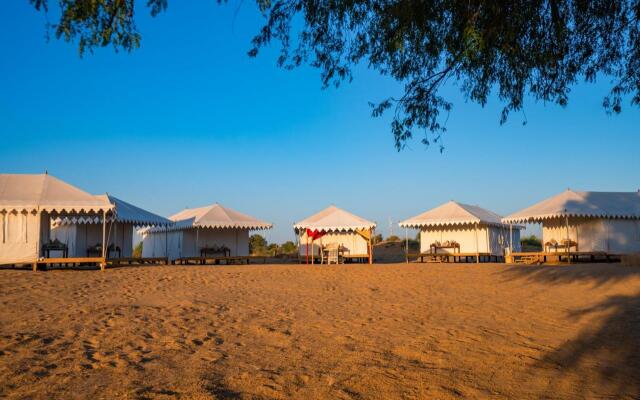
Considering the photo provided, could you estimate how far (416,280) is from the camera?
42.4 feet

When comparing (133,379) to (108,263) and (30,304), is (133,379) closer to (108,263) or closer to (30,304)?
(30,304)

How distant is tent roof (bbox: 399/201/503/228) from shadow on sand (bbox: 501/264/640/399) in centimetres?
1084

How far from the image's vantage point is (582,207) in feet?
65.5

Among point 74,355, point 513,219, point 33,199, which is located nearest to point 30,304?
point 74,355

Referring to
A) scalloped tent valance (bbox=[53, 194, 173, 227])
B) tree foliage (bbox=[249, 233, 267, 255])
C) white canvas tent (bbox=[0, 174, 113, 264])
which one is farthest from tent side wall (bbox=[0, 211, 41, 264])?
tree foliage (bbox=[249, 233, 267, 255])

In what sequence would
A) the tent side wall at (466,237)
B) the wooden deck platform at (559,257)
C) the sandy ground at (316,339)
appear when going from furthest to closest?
the tent side wall at (466,237) < the wooden deck platform at (559,257) < the sandy ground at (316,339)

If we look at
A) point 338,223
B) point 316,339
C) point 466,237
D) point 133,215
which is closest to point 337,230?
point 338,223

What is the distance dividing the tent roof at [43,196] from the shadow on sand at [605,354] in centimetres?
1196

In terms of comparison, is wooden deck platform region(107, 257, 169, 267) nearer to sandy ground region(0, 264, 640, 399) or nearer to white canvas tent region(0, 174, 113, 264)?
white canvas tent region(0, 174, 113, 264)

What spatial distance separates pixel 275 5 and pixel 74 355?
4.67m

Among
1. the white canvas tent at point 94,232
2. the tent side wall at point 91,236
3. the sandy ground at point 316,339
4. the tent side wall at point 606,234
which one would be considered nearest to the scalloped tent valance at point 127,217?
the white canvas tent at point 94,232

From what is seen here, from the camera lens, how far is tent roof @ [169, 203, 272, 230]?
19.5m

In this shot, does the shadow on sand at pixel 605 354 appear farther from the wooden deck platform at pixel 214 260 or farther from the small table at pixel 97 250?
the small table at pixel 97 250

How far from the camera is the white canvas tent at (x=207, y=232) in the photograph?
64.9ft
